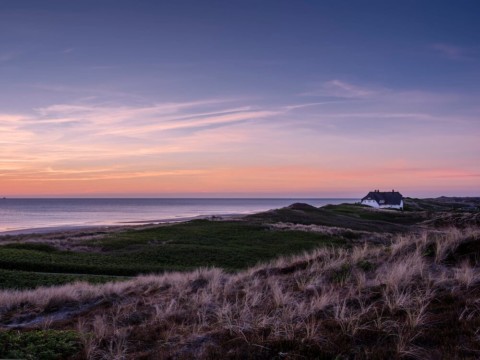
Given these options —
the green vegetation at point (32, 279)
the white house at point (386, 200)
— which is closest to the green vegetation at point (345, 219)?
the green vegetation at point (32, 279)

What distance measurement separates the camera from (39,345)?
736 cm

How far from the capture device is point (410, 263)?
10.7 m

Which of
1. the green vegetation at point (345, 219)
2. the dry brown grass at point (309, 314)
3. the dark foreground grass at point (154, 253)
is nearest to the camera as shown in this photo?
the dry brown grass at point (309, 314)

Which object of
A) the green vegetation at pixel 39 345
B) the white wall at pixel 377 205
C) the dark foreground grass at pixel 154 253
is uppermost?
the green vegetation at pixel 39 345

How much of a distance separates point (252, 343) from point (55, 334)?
13.4ft

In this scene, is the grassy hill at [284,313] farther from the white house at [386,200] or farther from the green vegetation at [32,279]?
the white house at [386,200]

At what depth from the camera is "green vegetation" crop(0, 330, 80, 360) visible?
695 centimetres

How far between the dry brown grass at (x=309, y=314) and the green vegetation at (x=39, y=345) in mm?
322

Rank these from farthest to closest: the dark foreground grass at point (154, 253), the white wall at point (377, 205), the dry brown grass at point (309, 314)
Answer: the white wall at point (377, 205) < the dark foreground grass at point (154, 253) < the dry brown grass at point (309, 314)

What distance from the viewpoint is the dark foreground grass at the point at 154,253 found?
27750 millimetres

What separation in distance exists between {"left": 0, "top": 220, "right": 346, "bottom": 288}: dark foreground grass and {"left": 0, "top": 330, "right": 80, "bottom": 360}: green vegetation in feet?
50.7

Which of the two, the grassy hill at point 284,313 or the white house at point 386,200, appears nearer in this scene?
the grassy hill at point 284,313

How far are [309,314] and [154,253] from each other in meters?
27.3

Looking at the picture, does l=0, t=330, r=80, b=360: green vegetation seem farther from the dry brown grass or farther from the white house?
the white house
